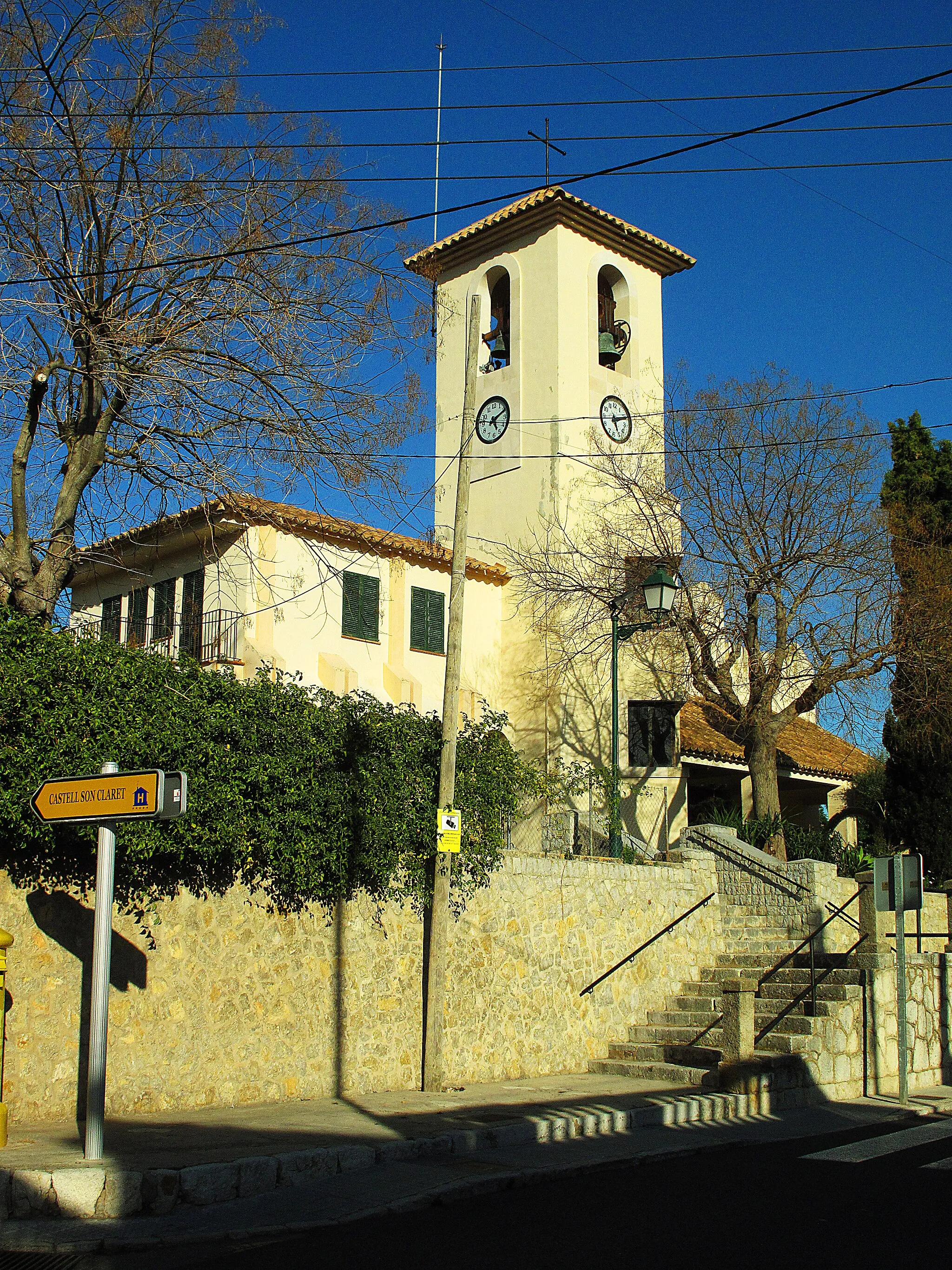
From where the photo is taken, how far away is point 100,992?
8.06 meters

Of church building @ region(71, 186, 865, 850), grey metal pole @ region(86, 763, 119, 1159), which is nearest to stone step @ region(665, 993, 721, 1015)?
church building @ region(71, 186, 865, 850)

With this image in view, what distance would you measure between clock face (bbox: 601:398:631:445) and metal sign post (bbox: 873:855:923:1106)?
14.5 meters

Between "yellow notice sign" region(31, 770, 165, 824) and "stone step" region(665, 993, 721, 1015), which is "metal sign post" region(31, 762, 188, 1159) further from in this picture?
"stone step" region(665, 993, 721, 1015)

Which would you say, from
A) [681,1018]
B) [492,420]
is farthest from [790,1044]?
[492,420]

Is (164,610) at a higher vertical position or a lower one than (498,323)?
lower

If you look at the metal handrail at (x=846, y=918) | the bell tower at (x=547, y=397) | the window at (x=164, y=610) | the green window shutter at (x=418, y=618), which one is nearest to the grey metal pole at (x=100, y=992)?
the metal handrail at (x=846, y=918)

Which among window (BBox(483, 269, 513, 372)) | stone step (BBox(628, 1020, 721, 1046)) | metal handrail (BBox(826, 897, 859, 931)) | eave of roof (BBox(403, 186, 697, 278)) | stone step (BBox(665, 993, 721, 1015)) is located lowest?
stone step (BBox(628, 1020, 721, 1046))

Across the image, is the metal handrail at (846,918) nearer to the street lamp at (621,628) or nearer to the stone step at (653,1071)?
the street lamp at (621,628)

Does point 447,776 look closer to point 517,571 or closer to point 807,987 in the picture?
point 807,987

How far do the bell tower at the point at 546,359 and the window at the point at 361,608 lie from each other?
10.9ft

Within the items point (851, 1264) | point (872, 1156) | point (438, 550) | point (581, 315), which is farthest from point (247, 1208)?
point (581, 315)

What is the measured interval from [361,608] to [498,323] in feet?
29.8

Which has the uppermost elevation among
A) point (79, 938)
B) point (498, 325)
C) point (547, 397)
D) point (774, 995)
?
point (498, 325)

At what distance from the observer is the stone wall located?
10.1m
